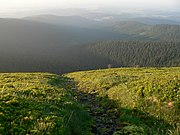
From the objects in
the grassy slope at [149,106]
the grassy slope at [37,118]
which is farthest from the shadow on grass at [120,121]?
the grassy slope at [37,118]

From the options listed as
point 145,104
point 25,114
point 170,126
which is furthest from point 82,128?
point 145,104

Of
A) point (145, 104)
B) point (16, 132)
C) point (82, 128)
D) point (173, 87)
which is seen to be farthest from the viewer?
point (173, 87)

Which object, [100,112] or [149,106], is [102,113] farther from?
[149,106]

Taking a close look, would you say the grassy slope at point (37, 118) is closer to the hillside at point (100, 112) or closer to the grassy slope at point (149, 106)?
the hillside at point (100, 112)

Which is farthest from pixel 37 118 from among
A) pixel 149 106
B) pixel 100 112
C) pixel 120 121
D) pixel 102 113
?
pixel 149 106

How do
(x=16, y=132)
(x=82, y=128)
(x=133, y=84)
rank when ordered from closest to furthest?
(x=16, y=132)
(x=82, y=128)
(x=133, y=84)

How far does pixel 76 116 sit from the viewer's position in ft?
45.6

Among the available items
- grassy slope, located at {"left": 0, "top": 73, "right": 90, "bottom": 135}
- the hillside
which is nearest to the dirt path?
the hillside

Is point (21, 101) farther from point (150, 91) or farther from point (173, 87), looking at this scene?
point (173, 87)

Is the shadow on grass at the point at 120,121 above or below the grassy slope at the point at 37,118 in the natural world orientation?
below

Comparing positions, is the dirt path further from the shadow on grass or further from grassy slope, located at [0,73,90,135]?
grassy slope, located at [0,73,90,135]

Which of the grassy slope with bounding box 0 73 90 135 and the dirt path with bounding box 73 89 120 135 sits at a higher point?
the grassy slope with bounding box 0 73 90 135

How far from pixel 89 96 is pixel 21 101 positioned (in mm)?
10191

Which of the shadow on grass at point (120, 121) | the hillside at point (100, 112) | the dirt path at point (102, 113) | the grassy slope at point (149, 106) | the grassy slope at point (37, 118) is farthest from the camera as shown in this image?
the grassy slope at point (149, 106)
